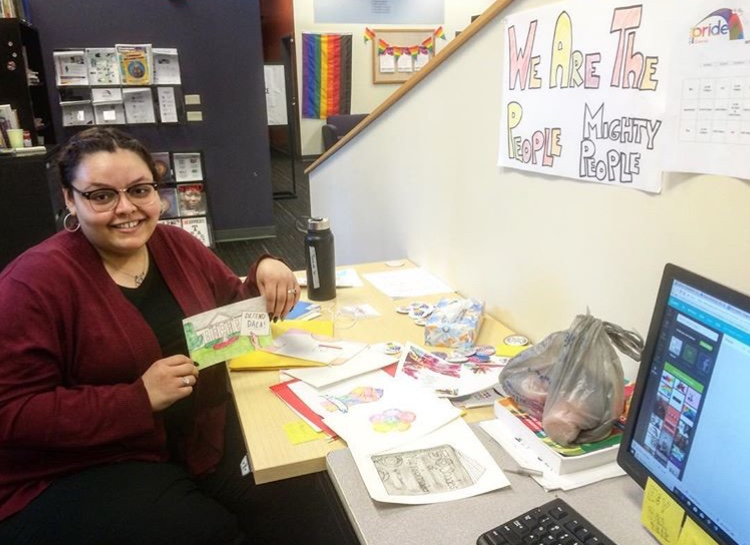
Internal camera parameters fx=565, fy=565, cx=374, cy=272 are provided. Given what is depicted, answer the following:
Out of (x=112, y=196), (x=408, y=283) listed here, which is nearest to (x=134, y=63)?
(x=408, y=283)

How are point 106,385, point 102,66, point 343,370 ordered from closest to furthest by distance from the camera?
point 106,385 → point 343,370 → point 102,66

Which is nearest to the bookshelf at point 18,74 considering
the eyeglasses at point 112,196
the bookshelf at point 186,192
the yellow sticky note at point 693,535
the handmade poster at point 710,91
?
the bookshelf at point 186,192

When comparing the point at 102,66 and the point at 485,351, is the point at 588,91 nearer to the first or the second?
the point at 485,351

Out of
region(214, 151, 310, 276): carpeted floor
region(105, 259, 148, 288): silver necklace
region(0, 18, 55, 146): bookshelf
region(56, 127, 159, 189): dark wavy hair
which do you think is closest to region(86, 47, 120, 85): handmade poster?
region(0, 18, 55, 146): bookshelf

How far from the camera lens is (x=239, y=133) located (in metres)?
4.84

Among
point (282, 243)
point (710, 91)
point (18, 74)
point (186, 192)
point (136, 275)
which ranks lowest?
Answer: point (282, 243)

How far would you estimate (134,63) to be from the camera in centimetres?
427

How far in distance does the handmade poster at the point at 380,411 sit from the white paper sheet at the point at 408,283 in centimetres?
59

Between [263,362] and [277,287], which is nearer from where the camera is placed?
[263,362]

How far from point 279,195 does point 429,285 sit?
4842mm

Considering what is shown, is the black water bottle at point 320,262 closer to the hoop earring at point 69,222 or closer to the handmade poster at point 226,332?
the handmade poster at point 226,332

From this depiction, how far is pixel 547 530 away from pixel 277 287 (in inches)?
35.9

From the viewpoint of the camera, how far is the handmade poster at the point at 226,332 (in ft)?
4.10

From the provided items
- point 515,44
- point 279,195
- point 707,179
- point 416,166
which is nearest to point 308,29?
point 279,195
